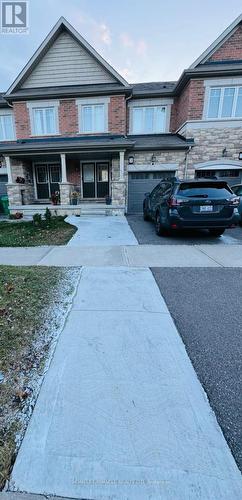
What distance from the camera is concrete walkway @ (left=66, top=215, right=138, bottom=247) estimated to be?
6.78 meters

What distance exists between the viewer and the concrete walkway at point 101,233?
6.78 m

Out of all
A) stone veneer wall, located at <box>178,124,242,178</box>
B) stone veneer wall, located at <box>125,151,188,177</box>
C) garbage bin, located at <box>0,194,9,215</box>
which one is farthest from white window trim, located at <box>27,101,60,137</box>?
stone veneer wall, located at <box>178,124,242,178</box>

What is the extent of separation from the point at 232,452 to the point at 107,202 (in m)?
11.7

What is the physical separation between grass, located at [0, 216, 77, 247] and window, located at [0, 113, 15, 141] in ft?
27.9

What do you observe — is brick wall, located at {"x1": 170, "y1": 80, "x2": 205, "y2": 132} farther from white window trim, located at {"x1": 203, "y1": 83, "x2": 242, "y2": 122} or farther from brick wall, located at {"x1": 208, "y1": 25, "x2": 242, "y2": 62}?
brick wall, located at {"x1": 208, "y1": 25, "x2": 242, "y2": 62}

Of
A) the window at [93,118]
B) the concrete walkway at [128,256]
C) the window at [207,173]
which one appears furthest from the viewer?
the window at [93,118]

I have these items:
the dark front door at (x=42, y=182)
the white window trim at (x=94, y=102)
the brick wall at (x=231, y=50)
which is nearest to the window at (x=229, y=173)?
the brick wall at (x=231, y=50)

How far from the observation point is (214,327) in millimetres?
2834

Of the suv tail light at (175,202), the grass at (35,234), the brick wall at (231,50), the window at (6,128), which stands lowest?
the grass at (35,234)

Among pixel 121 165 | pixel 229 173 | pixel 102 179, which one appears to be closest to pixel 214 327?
pixel 121 165

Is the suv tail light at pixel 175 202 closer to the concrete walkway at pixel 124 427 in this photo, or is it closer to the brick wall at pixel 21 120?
the concrete walkway at pixel 124 427

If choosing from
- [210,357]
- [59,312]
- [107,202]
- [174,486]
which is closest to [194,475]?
[174,486]

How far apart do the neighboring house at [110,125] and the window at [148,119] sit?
0.17 ft

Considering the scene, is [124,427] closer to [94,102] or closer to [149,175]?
[149,175]
